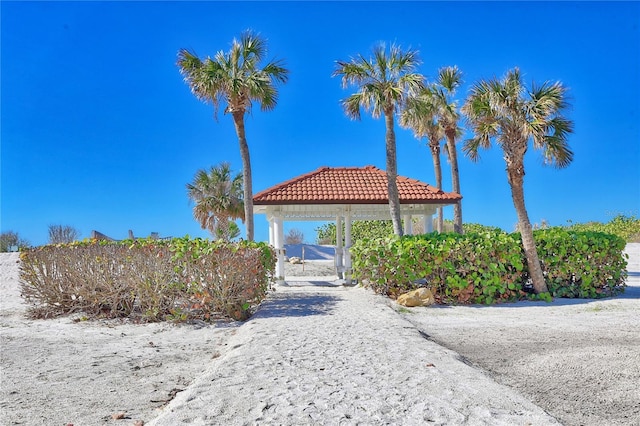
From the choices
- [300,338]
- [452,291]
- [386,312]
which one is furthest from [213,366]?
[452,291]

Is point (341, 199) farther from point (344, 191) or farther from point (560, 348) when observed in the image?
point (560, 348)

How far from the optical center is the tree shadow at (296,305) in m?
10.3

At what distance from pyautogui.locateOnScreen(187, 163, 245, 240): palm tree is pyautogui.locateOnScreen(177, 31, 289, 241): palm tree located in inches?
523

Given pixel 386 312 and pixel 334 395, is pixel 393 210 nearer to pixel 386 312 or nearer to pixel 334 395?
pixel 386 312

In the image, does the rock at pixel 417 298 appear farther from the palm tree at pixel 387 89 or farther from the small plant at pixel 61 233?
the small plant at pixel 61 233

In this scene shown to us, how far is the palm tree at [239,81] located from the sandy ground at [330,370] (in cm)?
865

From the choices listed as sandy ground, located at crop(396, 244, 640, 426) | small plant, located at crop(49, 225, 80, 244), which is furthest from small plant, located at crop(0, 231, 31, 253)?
sandy ground, located at crop(396, 244, 640, 426)

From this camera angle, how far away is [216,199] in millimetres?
30719

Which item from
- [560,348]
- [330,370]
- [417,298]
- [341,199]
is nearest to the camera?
[330,370]

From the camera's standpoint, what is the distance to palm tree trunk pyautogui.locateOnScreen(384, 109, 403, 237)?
15.5 metres

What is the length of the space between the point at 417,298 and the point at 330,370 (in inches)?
250

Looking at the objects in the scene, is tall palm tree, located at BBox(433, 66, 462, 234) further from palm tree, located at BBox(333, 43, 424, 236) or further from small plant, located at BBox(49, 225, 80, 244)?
small plant, located at BBox(49, 225, 80, 244)

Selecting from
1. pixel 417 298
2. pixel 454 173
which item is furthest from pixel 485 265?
pixel 454 173

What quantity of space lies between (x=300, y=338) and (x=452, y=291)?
568cm
